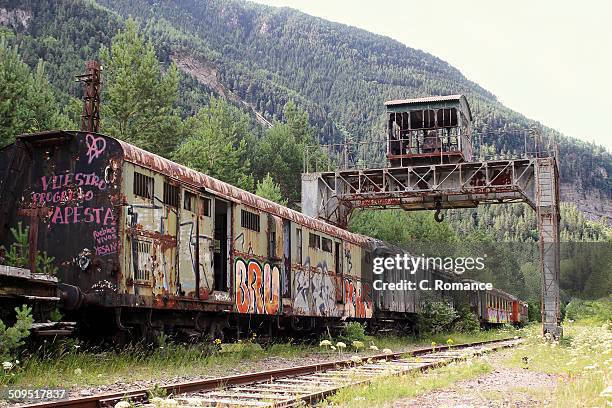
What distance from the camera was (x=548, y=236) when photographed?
86.7ft

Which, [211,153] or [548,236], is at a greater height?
[211,153]

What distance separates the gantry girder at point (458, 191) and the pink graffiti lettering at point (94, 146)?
60.4ft

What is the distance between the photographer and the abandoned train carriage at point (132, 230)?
11133 millimetres

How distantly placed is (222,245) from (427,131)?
18395mm

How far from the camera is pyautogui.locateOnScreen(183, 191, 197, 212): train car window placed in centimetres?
1288

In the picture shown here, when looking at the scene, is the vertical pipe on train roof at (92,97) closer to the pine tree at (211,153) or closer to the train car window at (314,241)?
the train car window at (314,241)

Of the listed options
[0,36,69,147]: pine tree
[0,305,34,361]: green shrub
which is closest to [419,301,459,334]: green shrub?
[0,36,69,147]: pine tree

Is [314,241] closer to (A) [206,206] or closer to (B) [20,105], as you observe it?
(A) [206,206]

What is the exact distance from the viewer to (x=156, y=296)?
1174cm

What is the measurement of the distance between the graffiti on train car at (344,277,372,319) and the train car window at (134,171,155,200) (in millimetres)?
10369

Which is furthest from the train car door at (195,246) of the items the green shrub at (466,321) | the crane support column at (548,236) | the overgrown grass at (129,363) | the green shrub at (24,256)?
the green shrub at (466,321)

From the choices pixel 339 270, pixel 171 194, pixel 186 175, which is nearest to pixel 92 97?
pixel 339 270

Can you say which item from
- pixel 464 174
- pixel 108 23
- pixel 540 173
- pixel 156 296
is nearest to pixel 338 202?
pixel 464 174

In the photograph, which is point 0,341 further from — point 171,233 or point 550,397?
point 550,397
